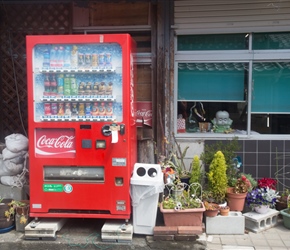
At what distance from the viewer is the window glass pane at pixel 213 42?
6.04 m

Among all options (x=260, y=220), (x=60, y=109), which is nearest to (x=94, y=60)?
(x=60, y=109)

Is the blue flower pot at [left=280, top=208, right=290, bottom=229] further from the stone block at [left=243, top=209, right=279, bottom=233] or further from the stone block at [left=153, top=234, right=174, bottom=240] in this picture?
the stone block at [left=153, top=234, right=174, bottom=240]

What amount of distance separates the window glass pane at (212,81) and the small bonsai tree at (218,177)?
58.1 inches

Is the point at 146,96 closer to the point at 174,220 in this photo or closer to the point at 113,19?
the point at 113,19

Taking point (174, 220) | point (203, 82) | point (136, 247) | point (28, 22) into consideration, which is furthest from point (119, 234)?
point (28, 22)

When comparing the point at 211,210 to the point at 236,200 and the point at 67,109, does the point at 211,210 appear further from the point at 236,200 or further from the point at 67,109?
the point at 67,109

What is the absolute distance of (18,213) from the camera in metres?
4.94

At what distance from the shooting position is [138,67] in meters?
6.25

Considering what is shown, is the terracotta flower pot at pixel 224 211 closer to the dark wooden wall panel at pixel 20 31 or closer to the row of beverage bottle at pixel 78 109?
the row of beverage bottle at pixel 78 109

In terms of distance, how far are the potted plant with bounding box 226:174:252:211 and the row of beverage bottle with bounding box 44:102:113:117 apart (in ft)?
→ 7.18

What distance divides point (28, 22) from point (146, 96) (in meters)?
2.48

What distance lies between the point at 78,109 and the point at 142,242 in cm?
197

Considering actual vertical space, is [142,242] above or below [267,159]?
below

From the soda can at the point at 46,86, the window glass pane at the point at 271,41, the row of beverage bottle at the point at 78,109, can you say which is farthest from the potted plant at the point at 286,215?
the soda can at the point at 46,86
